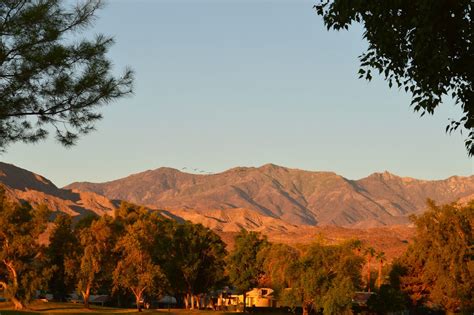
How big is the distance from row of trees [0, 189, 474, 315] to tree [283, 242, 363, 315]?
0.47ft

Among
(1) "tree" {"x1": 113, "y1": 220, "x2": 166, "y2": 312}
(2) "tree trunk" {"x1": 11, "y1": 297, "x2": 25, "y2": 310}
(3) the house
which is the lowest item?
(2) "tree trunk" {"x1": 11, "y1": 297, "x2": 25, "y2": 310}

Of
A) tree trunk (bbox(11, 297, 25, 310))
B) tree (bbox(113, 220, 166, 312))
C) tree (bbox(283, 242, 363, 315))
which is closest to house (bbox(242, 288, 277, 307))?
tree (bbox(283, 242, 363, 315))

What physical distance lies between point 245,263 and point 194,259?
10.4 metres

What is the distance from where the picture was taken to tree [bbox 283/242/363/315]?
109m

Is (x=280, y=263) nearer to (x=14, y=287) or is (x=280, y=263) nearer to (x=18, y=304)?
(x=18, y=304)

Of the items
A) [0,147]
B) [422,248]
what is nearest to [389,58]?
[0,147]

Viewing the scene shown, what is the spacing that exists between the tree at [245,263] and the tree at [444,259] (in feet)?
81.4

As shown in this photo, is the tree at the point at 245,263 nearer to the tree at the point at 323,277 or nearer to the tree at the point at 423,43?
the tree at the point at 323,277

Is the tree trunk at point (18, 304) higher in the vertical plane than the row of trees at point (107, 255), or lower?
lower

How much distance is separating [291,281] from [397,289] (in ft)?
56.7

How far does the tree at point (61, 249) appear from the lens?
120562 mm

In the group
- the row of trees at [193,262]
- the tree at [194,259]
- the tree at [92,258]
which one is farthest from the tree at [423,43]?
the tree at [194,259]

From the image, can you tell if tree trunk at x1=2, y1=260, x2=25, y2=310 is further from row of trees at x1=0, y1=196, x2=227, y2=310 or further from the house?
the house

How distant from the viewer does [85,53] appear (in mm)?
27141
